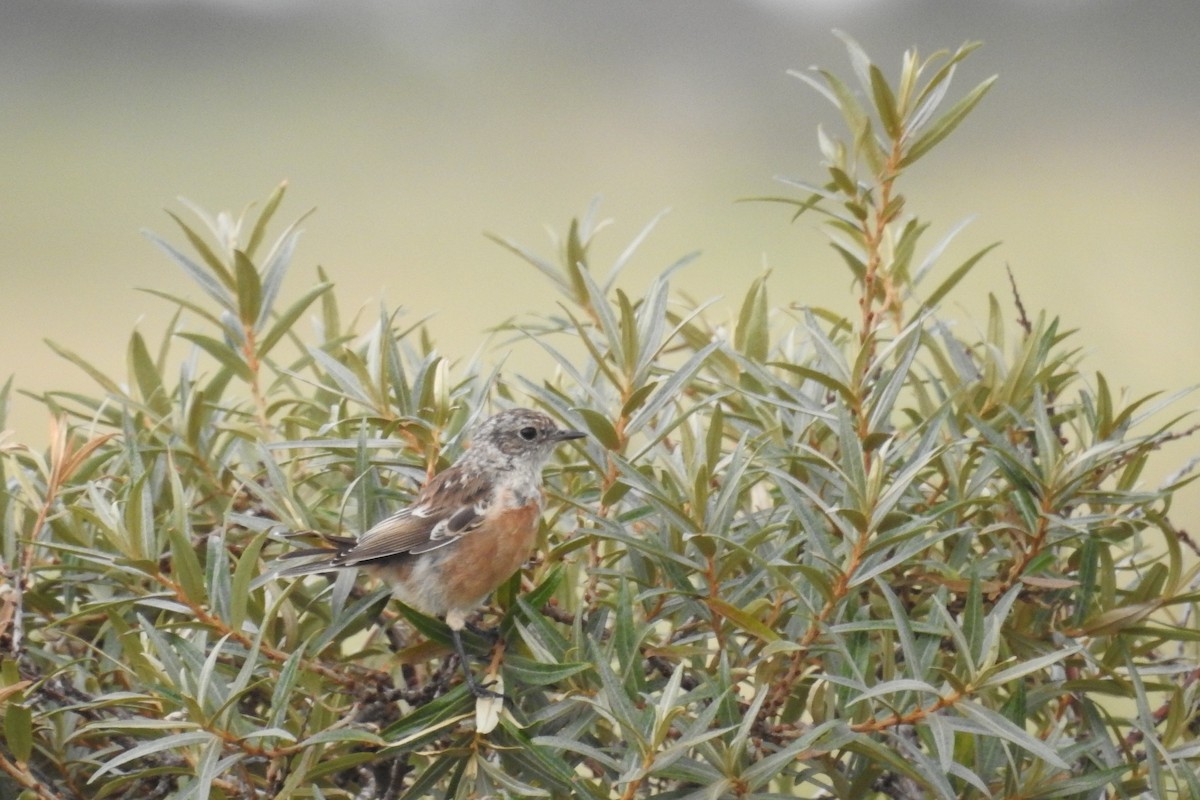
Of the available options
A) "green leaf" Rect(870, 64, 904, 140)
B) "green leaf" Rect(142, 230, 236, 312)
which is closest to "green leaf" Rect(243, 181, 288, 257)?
"green leaf" Rect(142, 230, 236, 312)

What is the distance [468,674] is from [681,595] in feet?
0.69

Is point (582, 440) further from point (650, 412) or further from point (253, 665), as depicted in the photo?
point (253, 665)

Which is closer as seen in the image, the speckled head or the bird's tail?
the bird's tail

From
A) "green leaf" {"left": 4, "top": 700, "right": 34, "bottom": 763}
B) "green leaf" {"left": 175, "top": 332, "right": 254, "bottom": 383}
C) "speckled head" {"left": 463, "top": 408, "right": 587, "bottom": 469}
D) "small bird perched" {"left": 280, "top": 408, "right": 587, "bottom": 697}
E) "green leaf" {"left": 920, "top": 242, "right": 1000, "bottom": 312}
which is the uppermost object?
"green leaf" {"left": 920, "top": 242, "right": 1000, "bottom": 312}

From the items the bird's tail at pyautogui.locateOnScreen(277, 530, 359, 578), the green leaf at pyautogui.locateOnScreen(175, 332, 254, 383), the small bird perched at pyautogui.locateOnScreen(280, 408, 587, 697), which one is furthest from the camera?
the green leaf at pyautogui.locateOnScreen(175, 332, 254, 383)

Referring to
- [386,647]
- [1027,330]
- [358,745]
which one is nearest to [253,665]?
[358,745]

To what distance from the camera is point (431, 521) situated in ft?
4.34

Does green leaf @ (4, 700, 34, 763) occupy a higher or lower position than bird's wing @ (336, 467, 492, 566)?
lower

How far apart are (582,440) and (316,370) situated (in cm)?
37

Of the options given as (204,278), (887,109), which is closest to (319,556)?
(204,278)

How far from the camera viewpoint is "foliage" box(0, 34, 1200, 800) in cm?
98

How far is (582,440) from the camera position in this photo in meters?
1.40

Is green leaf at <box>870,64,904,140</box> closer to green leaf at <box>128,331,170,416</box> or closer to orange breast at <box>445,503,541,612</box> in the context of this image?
orange breast at <box>445,503,541,612</box>

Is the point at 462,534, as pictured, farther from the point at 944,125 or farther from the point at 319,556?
the point at 944,125
